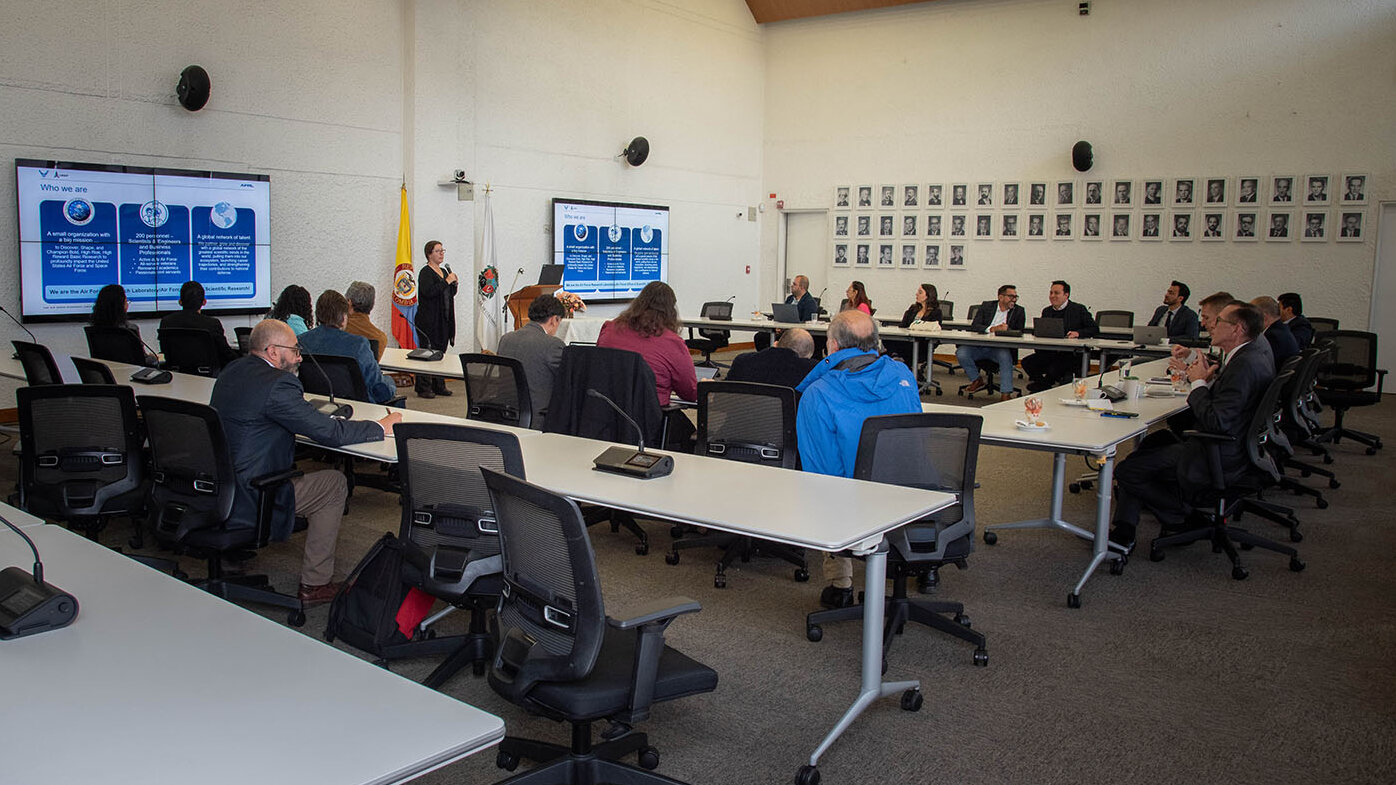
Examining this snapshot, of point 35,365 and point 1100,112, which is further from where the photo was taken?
point 1100,112

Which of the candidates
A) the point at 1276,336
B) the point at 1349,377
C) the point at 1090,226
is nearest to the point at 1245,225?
the point at 1090,226

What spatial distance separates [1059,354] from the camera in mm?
9844

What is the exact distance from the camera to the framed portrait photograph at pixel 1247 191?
11578 mm

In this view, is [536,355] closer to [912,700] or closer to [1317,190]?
[912,700]

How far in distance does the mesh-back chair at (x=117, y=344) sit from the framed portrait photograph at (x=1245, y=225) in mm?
10983

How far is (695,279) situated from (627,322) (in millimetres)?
9284

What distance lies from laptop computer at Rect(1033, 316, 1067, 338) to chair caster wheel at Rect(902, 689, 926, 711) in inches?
284

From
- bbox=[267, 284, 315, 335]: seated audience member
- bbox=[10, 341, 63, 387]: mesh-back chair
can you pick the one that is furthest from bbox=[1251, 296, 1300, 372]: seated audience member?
bbox=[10, 341, 63, 387]: mesh-back chair

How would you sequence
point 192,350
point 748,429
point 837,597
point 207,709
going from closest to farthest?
1. point 207,709
2. point 837,597
3. point 748,429
4. point 192,350

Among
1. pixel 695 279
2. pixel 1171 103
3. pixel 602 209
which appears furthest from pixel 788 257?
pixel 1171 103

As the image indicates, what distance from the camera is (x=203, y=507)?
3.65 meters

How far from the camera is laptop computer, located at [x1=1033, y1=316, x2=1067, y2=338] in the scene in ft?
32.2

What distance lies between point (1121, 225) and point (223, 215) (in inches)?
385

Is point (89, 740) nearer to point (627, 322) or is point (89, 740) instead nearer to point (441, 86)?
point (627, 322)
